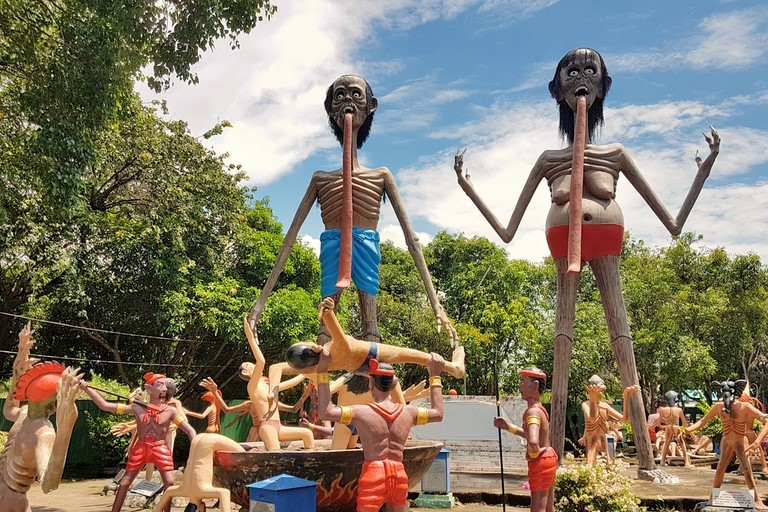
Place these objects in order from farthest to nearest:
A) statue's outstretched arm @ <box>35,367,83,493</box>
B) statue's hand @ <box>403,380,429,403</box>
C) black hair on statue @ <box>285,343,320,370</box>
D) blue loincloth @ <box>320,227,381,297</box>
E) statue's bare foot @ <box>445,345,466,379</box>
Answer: blue loincloth @ <box>320,227,381,297</box> < statue's hand @ <box>403,380,429,403</box> < statue's bare foot @ <box>445,345,466,379</box> < black hair on statue @ <box>285,343,320,370</box> < statue's outstretched arm @ <box>35,367,83,493</box>

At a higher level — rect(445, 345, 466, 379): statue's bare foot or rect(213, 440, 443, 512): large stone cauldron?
rect(445, 345, 466, 379): statue's bare foot

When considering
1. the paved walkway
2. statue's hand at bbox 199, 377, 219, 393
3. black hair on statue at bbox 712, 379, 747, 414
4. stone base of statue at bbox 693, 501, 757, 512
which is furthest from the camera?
statue's hand at bbox 199, 377, 219, 393

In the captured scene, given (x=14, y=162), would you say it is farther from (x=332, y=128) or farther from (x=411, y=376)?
(x=411, y=376)

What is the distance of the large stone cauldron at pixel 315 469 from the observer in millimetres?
4414

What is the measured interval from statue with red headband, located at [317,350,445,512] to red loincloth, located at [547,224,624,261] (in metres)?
3.68

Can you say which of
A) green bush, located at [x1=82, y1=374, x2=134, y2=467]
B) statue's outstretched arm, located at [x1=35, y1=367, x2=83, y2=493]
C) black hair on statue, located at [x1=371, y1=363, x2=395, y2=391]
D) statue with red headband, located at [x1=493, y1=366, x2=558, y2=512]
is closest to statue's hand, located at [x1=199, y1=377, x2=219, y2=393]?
statue's outstretched arm, located at [x1=35, y1=367, x2=83, y2=493]

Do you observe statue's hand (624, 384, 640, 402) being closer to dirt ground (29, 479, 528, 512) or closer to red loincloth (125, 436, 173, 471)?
dirt ground (29, 479, 528, 512)

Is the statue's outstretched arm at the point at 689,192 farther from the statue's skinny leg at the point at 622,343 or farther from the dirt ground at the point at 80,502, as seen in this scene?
the dirt ground at the point at 80,502

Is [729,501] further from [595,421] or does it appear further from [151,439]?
[151,439]

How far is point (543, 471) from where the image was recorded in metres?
4.78

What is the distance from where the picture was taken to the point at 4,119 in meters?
9.83

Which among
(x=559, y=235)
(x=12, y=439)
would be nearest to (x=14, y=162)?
(x=12, y=439)

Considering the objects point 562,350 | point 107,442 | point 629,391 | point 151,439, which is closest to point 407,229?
point 562,350

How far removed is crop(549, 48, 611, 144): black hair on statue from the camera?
7.66 m
